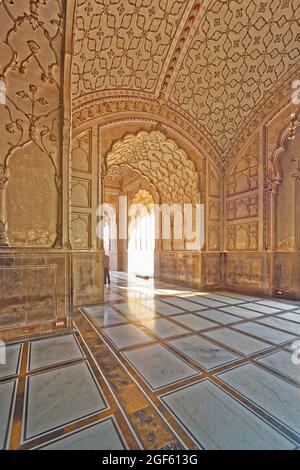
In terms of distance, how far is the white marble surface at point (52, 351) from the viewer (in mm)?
2715

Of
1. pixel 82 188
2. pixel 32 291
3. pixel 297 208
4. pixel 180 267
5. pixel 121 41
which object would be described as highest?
pixel 121 41

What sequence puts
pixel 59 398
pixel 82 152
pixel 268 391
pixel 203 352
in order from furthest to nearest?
1. pixel 82 152
2. pixel 203 352
3. pixel 268 391
4. pixel 59 398

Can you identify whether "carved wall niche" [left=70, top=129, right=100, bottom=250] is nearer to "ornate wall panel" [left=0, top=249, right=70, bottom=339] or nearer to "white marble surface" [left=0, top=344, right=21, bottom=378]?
"ornate wall panel" [left=0, top=249, right=70, bottom=339]

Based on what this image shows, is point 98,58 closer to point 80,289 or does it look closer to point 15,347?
point 80,289

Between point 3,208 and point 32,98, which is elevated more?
point 32,98

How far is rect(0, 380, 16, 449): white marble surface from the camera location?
1.59m

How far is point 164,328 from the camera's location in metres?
3.87

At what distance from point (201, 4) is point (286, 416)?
7.29 metres

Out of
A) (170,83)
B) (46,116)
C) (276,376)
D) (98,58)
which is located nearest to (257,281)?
(276,376)

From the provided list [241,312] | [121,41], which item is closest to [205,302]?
[241,312]

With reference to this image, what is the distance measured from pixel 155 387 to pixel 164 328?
1694 millimetres

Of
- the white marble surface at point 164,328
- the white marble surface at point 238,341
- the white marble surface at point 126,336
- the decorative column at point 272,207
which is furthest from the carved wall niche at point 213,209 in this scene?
the white marble surface at point 126,336

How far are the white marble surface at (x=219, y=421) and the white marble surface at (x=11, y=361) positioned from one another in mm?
1850

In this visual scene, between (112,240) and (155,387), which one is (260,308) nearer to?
(155,387)
